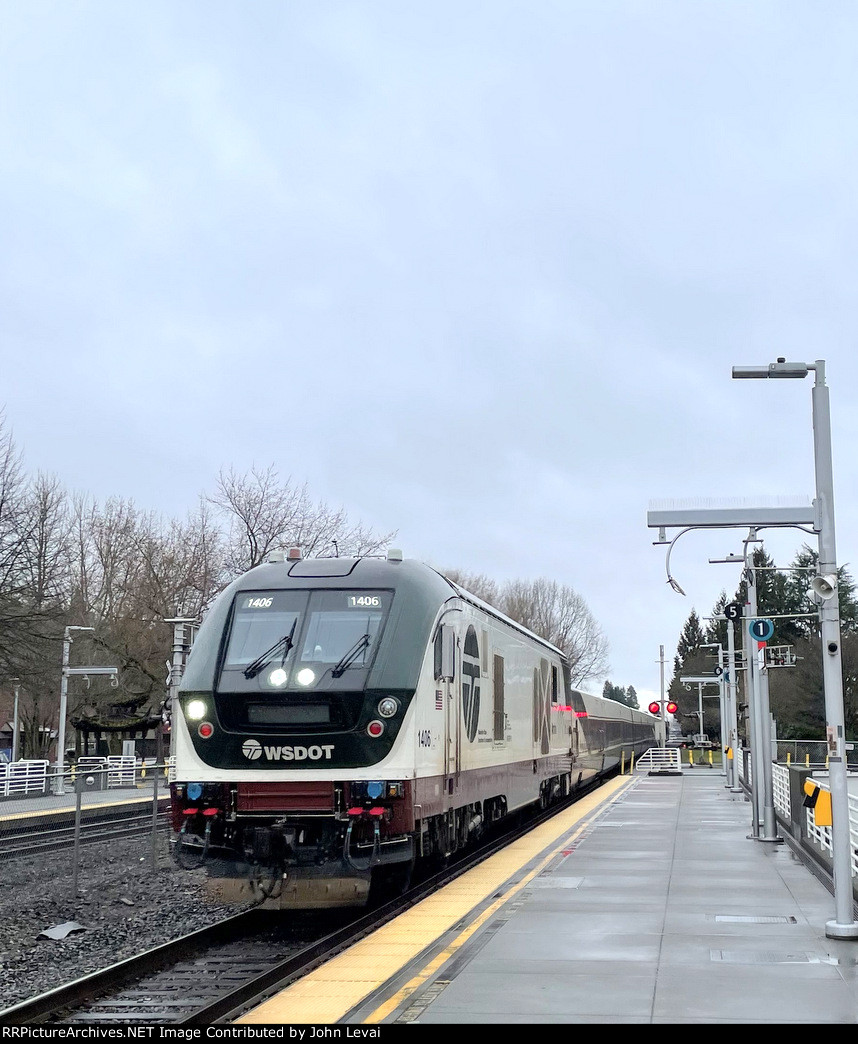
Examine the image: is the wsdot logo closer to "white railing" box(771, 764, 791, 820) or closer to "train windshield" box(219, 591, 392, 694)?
"train windshield" box(219, 591, 392, 694)

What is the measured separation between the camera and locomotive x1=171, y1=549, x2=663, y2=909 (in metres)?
11.5

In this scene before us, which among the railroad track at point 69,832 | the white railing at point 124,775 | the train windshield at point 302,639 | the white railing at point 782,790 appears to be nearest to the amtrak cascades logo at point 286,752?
the train windshield at point 302,639

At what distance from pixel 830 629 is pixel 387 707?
4.24 metres

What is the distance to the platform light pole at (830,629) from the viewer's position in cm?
1016

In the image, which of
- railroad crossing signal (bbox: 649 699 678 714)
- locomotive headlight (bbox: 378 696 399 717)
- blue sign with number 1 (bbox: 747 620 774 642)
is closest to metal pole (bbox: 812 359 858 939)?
locomotive headlight (bbox: 378 696 399 717)

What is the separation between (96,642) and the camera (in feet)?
160

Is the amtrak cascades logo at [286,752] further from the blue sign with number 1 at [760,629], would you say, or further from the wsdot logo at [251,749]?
the blue sign with number 1 at [760,629]

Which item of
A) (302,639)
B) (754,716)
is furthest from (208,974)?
(754,716)

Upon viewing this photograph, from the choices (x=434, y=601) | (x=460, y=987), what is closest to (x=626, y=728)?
(x=434, y=601)

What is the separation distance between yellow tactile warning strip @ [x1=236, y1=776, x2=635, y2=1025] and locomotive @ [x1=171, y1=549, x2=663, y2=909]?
0.63m
